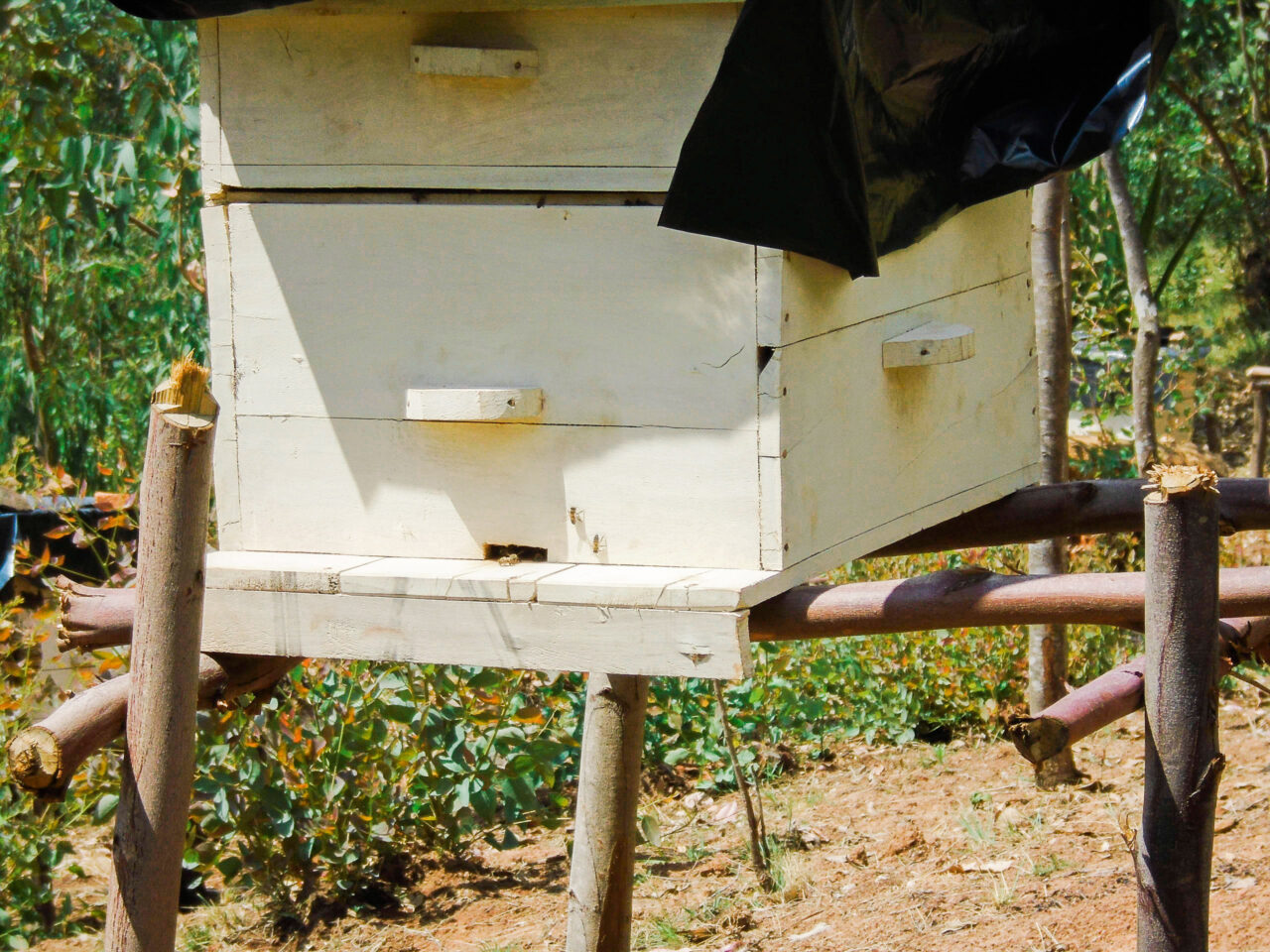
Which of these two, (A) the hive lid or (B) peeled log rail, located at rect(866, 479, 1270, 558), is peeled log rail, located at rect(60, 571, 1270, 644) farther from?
(A) the hive lid

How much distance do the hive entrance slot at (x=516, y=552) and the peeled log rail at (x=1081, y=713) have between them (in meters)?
0.73

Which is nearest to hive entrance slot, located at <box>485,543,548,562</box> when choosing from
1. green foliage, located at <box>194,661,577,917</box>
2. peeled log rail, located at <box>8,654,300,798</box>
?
peeled log rail, located at <box>8,654,300,798</box>

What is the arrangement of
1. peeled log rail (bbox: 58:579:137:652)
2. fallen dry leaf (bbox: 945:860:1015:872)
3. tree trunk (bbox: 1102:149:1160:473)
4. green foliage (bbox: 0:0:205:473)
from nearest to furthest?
peeled log rail (bbox: 58:579:137:652) → fallen dry leaf (bbox: 945:860:1015:872) → green foliage (bbox: 0:0:205:473) → tree trunk (bbox: 1102:149:1160:473)

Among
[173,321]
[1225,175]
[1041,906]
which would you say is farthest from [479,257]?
[1225,175]

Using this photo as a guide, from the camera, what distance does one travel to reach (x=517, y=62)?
2039 mm

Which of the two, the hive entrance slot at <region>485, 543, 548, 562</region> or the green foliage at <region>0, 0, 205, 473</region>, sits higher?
the green foliage at <region>0, 0, 205, 473</region>

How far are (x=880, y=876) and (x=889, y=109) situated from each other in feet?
8.48

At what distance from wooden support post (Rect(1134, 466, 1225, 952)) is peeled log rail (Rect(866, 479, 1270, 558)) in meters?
0.54

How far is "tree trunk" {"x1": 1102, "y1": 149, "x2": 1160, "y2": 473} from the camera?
4914 millimetres

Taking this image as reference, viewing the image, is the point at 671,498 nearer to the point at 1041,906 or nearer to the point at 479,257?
the point at 479,257

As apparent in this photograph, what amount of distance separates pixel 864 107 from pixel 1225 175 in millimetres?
8172

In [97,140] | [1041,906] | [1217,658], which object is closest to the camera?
[1217,658]

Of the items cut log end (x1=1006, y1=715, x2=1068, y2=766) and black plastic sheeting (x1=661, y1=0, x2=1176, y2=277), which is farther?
cut log end (x1=1006, y1=715, x2=1068, y2=766)

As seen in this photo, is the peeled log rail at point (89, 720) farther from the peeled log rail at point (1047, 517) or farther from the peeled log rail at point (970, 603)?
the peeled log rail at point (1047, 517)
